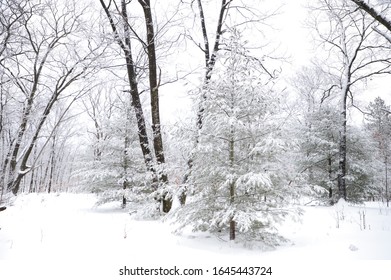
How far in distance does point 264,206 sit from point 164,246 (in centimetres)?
200

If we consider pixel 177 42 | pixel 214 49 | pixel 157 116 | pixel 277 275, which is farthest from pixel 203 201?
pixel 177 42

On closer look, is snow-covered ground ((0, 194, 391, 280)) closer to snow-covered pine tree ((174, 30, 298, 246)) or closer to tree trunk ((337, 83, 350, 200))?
snow-covered pine tree ((174, 30, 298, 246))

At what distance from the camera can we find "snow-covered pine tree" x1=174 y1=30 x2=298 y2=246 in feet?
17.2

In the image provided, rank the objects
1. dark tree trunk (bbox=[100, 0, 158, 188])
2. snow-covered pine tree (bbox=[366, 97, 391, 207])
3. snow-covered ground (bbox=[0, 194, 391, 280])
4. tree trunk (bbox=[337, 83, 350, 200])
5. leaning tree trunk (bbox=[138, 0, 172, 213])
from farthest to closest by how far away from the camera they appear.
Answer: snow-covered pine tree (bbox=[366, 97, 391, 207])
tree trunk (bbox=[337, 83, 350, 200])
dark tree trunk (bbox=[100, 0, 158, 188])
leaning tree trunk (bbox=[138, 0, 172, 213])
snow-covered ground (bbox=[0, 194, 391, 280])

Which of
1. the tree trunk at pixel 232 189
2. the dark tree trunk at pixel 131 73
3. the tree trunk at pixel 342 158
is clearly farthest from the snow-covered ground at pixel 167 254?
the tree trunk at pixel 342 158

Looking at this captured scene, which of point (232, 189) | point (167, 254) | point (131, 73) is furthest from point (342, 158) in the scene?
point (167, 254)

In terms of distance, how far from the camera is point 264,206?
5234 mm

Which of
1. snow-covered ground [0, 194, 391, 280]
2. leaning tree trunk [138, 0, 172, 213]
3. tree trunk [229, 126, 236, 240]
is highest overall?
leaning tree trunk [138, 0, 172, 213]

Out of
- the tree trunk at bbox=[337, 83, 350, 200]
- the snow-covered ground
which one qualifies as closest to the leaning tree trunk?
the snow-covered ground

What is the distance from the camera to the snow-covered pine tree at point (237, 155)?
524 centimetres

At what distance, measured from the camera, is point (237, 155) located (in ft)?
18.3

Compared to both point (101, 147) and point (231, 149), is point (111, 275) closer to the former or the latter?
point (231, 149)

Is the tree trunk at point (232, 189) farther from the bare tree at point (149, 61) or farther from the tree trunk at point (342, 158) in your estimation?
the tree trunk at point (342, 158)

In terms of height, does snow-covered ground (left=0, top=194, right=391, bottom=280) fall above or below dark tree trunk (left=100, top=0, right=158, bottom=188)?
below
